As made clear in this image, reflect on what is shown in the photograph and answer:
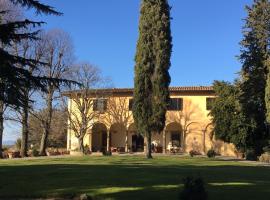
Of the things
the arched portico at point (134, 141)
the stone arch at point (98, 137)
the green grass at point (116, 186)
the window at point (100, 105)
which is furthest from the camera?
the stone arch at point (98, 137)

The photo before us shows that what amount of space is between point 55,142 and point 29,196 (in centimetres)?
5022

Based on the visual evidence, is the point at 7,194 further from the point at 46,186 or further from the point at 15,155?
the point at 15,155

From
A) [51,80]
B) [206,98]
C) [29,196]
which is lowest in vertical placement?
[29,196]

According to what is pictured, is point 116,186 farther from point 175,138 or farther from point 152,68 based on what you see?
point 175,138

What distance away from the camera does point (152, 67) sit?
3959 cm

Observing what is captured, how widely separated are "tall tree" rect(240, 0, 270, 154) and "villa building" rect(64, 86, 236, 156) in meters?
10.3

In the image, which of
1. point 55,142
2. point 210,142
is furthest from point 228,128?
point 55,142

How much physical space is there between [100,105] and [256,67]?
64.2 feet

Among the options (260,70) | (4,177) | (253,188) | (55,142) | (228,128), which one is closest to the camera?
(253,188)

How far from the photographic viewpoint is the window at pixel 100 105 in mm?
55431

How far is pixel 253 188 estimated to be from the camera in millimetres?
15172

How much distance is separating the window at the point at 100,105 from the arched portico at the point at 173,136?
739 centimetres

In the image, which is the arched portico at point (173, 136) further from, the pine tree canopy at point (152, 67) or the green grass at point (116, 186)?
the green grass at point (116, 186)

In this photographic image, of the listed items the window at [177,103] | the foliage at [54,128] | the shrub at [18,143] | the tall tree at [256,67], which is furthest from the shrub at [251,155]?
the shrub at [18,143]
